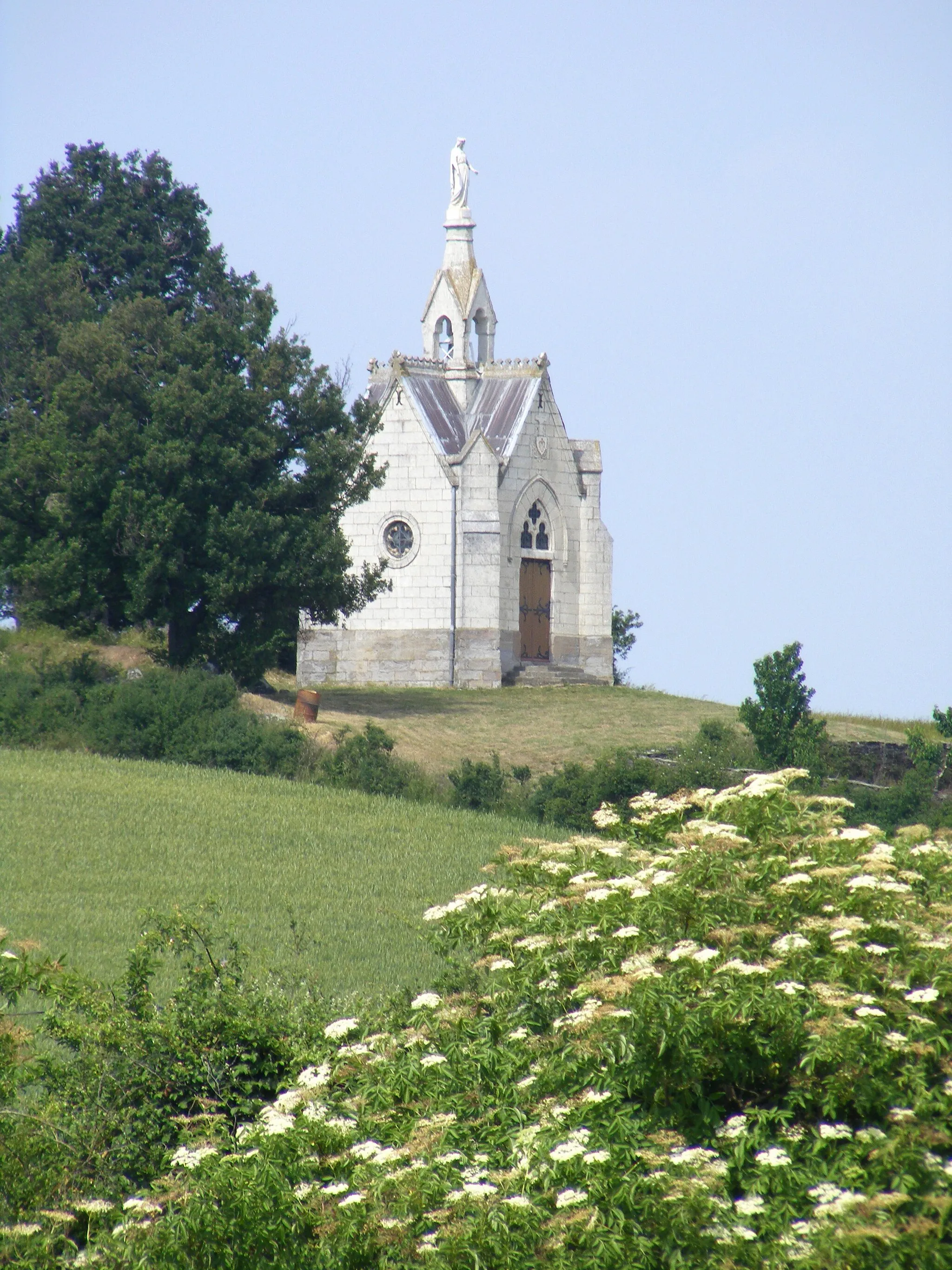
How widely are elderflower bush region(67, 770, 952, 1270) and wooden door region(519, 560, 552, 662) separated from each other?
33.3 m

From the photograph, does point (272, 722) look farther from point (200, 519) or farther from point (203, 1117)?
point (203, 1117)

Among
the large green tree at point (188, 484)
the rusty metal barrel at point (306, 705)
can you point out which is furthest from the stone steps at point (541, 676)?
the rusty metal barrel at point (306, 705)

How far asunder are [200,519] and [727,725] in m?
12.0

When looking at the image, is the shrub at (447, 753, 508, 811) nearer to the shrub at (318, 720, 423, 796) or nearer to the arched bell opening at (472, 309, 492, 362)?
the shrub at (318, 720, 423, 796)

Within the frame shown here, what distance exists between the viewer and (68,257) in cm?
4519

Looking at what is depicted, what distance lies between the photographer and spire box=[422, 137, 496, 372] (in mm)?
43656

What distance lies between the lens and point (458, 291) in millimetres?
43656

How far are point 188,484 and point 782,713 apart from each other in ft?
41.9

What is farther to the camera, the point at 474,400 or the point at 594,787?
the point at 474,400

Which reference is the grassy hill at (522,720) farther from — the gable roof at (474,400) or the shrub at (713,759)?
the gable roof at (474,400)

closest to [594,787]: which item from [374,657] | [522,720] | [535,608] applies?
[522,720]

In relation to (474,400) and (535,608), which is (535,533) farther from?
(474,400)

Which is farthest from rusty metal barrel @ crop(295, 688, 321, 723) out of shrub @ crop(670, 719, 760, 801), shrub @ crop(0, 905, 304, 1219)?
shrub @ crop(0, 905, 304, 1219)

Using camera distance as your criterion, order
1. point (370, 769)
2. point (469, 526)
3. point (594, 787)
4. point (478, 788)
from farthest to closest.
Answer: point (469, 526), point (370, 769), point (478, 788), point (594, 787)
